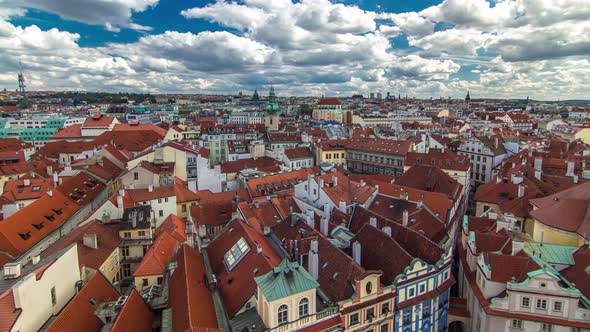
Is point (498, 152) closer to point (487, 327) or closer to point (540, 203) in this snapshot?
point (540, 203)

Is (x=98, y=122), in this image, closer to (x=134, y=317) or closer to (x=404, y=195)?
(x=404, y=195)

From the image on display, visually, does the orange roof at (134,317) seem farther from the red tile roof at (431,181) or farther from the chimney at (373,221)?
the red tile roof at (431,181)

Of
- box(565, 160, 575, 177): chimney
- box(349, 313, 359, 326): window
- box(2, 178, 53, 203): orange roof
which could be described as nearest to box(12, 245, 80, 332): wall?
box(349, 313, 359, 326): window

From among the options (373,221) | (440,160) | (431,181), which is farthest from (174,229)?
(440,160)

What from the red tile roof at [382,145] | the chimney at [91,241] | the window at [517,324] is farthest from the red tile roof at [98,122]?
the window at [517,324]

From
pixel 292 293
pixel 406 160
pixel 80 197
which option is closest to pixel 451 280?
pixel 292 293

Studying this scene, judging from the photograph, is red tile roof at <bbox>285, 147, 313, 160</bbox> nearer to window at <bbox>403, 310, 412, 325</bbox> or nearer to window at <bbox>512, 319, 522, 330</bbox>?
window at <bbox>403, 310, 412, 325</bbox>
